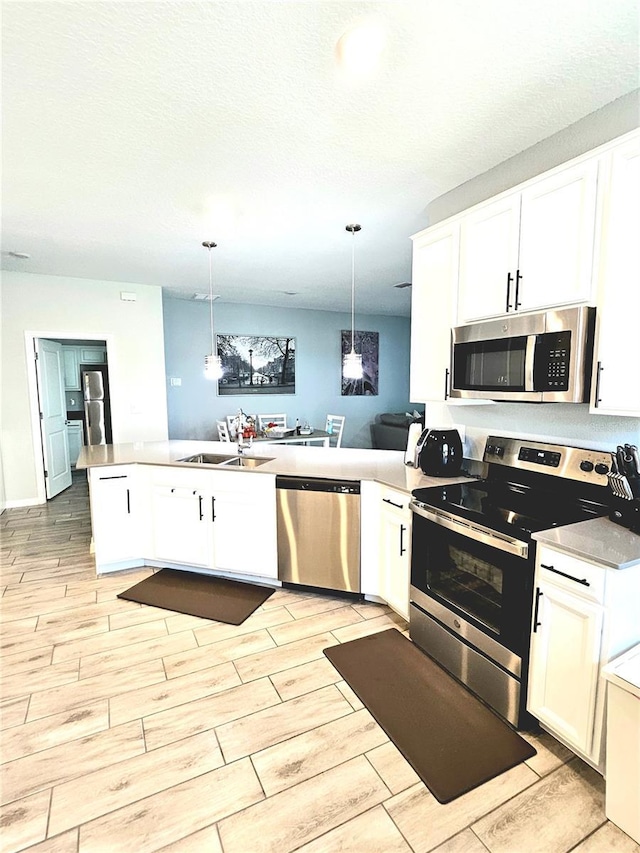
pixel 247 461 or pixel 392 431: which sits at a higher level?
pixel 247 461

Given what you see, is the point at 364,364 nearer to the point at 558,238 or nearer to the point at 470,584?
the point at 558,238

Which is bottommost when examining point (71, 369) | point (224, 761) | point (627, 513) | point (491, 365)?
A: point (224, 761)

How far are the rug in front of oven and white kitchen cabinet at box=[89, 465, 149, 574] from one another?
1830 mm

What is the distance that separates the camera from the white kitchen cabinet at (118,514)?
3.25m

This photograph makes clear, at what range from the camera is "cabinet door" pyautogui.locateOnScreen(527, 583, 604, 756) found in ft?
4.99

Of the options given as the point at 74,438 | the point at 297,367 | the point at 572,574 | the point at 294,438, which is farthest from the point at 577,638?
the point at 74,438

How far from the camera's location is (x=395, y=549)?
103 inches

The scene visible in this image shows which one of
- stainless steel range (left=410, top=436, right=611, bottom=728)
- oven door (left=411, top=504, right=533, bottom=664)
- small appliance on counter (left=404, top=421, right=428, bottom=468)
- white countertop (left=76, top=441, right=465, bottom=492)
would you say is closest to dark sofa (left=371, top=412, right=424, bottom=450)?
white countertop (left=76, top=441, right=465, bottom=492)

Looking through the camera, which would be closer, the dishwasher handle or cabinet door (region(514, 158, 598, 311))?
cabinet door (region(514, 158, 598, 311))

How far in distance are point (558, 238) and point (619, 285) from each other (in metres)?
0.37

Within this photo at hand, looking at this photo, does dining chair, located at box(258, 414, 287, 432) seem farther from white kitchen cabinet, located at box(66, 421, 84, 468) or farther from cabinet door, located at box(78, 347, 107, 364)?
white kitchen cabinet, located at box(66, 421, 84, 468)

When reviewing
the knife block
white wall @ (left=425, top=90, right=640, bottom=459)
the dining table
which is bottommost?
the dining table

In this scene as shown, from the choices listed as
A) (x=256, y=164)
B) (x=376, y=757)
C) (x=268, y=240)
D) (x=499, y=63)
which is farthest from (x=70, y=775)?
(x=268, y=240)

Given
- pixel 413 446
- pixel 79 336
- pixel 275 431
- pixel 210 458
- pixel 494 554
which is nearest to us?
pixel 494 554
